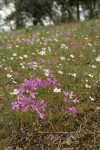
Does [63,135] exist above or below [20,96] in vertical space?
below

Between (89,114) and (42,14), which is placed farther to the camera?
(42,14)

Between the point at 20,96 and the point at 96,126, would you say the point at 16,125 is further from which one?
the point at 96,126

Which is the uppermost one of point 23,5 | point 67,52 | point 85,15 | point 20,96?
point 20,96

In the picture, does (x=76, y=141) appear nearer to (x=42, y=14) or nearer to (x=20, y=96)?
(x=20, y=96)

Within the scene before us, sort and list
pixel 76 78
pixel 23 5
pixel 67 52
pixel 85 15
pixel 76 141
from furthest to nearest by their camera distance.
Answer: pixel 85 15
pixel 23 5
pixel 67 52
pixel 76 78
pixel 76 141

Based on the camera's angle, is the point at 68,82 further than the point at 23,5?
No

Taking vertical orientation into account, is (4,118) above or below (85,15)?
above

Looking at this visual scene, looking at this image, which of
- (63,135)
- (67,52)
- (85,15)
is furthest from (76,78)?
(85,15)

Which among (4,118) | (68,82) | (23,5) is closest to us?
(4,118)

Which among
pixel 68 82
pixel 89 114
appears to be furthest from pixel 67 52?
pixel 89 114
